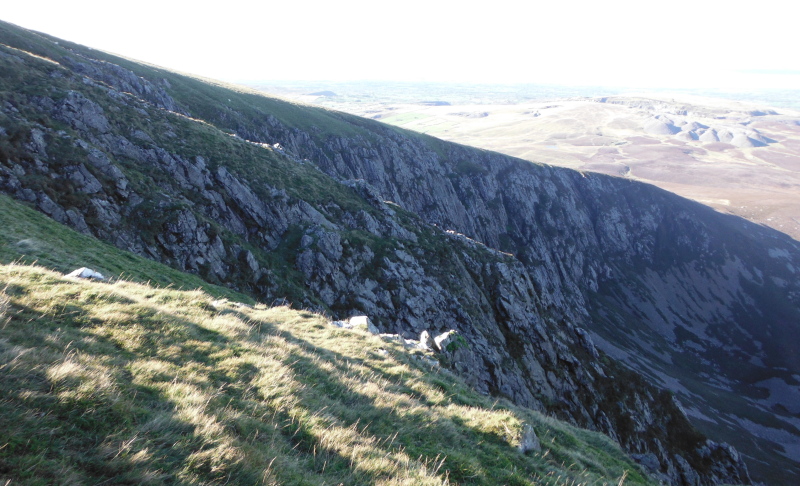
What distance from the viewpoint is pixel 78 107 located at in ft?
123

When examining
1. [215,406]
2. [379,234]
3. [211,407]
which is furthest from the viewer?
[379,234]

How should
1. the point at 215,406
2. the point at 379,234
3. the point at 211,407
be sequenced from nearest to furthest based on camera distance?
the point at 211,407 < the point at 215,406 < the point at 379,234

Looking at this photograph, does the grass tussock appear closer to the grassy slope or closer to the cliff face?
the grassy slope

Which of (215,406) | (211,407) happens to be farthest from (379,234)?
(211,407)

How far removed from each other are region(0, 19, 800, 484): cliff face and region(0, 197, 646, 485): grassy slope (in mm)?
11247

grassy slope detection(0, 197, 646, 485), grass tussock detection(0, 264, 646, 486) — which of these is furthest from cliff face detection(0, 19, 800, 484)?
grassy slope detection(0, 197, 646, 485)

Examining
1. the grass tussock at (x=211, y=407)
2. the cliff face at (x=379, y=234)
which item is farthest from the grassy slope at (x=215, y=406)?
the cliff face at (x=379, y=234)

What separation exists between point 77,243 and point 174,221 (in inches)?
395

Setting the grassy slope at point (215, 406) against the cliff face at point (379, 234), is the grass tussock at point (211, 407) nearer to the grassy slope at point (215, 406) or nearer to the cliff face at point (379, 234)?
the grassy slope at point (215, 406)

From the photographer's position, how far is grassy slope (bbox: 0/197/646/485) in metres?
5.45

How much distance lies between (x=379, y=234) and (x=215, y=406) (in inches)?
1823

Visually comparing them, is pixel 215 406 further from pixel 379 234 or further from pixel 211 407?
pixel 379 234

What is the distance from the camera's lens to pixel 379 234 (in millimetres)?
53562

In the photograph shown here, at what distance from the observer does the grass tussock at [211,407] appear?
5.42m
